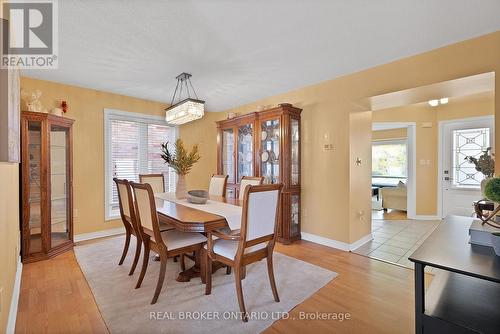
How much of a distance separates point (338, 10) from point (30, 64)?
3452 mm

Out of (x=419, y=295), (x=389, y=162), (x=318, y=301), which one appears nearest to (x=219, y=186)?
(x=318, y=301)

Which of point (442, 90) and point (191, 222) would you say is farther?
point (442, 90)

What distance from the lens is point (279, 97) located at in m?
4.04

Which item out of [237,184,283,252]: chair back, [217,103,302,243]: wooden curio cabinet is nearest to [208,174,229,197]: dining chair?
[217,103,302,243]: wooden curio cabinet

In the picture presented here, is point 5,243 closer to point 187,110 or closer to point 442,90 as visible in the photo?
point 187,110

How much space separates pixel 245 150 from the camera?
4258 millimetres

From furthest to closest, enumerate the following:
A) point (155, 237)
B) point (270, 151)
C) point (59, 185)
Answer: point (270, 151)
point (59, 185)
point (155, 237)

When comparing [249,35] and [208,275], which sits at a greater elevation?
[249,35]

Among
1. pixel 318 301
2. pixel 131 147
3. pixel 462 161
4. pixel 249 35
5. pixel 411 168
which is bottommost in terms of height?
pixel 318 301

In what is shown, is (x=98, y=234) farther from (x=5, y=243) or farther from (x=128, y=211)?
(x=5, y=243)

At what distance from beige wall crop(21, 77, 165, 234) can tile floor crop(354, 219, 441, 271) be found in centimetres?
406

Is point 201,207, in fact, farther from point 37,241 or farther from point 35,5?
point 37,241

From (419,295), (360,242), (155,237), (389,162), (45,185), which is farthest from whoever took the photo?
(389,162)

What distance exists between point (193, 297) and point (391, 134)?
7.65 meters
